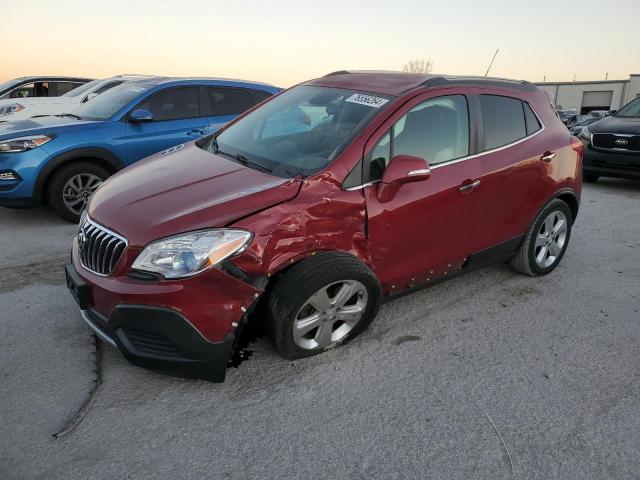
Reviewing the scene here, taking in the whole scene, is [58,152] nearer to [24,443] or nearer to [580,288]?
[24,443]

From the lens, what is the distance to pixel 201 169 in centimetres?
305

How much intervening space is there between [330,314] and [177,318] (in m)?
0.89

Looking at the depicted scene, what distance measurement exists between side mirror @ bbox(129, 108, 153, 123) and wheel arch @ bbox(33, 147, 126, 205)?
47 centimetres

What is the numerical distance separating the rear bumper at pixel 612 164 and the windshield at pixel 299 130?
20.4 feet

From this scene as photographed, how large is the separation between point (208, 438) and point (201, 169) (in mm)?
1545

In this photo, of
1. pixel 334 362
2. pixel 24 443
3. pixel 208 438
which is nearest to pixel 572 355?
pixel 334 362

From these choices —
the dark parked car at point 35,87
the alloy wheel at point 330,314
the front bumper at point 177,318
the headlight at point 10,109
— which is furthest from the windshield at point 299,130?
the dark parked car at point 35,87

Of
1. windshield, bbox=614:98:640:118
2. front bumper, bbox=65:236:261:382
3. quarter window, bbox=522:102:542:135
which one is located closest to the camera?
front bumper, bbox=65:236:261:382

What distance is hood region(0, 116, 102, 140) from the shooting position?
5.26 metres

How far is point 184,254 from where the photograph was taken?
2.41m

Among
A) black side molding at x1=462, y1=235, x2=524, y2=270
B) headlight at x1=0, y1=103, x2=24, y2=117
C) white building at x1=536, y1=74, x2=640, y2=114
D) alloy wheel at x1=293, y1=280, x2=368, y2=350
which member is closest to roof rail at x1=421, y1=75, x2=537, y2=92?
black side molding at x1=462, y1=235, x2=524, y2=270

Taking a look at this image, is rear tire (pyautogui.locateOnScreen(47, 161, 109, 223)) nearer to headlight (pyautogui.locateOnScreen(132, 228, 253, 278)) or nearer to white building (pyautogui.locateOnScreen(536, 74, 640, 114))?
headlight (pyautogui.locateOnScreen(132, 228, 253, 278))

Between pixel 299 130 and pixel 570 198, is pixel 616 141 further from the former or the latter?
pixel 299 130

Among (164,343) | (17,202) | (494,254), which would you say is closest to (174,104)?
(17,202)
